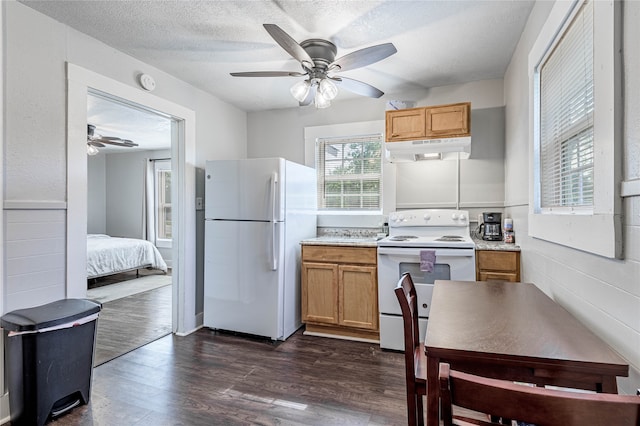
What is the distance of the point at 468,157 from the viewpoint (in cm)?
325

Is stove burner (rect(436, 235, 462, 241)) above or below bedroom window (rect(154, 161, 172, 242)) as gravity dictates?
below

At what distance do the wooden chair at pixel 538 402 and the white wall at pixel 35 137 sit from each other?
7.96 ft

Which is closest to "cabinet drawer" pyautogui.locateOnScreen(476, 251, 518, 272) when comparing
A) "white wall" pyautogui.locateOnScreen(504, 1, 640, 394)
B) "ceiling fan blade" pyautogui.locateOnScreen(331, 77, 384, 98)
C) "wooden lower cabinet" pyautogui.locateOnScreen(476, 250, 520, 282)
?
"wooden lower cabinet" pyautogui.locateOnScreen(476, 250, 520, 282)

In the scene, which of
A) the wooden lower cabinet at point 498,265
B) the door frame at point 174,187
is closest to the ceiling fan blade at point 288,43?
the door frame at point 174,187

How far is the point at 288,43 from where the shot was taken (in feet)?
6.44

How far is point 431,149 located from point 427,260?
3.31ft

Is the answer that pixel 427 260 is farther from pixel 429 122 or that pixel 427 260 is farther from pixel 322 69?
pixel 322 69

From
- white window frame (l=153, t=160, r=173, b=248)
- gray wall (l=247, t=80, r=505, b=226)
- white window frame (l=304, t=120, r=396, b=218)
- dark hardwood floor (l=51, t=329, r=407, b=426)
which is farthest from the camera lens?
white window frame (l=153, t=160, r=173, b=248)

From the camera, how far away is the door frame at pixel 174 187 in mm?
2264

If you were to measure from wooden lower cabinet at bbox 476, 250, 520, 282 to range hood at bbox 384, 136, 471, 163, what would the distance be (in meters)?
0.94

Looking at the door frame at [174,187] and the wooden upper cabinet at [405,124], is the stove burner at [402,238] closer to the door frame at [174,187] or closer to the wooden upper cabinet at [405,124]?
the wooden upper cabinet at [405,124]

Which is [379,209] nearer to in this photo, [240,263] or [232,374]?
[240,263]

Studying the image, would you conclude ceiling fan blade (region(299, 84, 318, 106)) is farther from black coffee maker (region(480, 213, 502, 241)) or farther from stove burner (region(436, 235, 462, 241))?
black coffee maker (region(480, 213, 502, 241))

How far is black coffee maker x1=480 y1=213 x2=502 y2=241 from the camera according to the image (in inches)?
119
